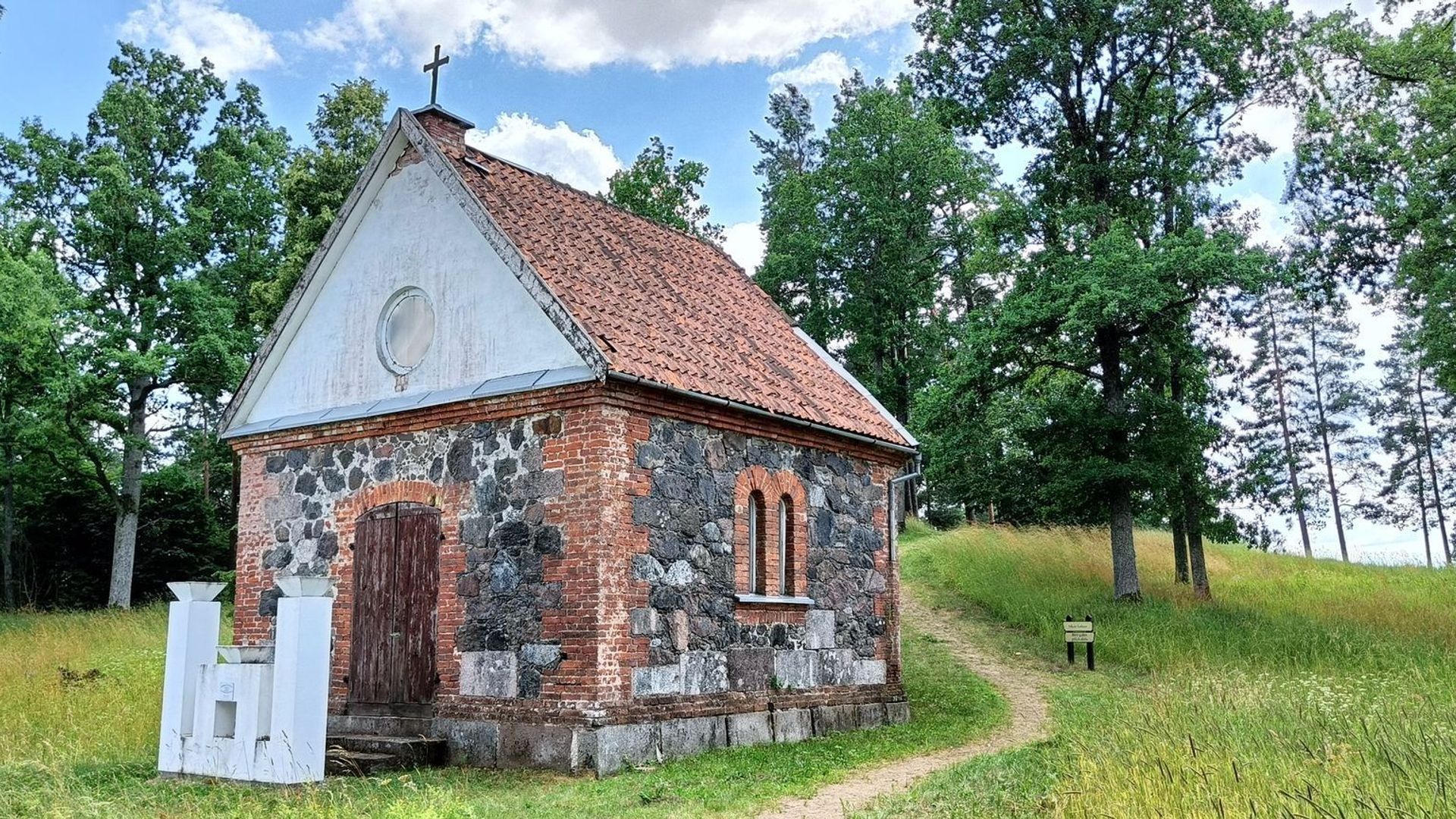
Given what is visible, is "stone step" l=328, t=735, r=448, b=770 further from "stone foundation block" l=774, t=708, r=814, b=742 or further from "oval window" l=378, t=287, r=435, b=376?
"oval window" l=378, t=287, r=435, b=376

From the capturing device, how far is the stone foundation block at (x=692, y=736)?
1128 centimetres

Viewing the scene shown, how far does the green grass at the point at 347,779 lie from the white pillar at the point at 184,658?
1.22 ft

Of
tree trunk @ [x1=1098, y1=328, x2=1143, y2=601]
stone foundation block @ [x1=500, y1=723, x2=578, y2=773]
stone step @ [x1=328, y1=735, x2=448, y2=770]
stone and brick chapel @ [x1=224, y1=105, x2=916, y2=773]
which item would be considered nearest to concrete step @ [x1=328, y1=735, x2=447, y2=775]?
stone step @ [x1=328, y1=735, x2=448, y2=770]

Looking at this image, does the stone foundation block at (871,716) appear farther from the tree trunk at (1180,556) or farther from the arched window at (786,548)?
the tree trunk at (1180,556)

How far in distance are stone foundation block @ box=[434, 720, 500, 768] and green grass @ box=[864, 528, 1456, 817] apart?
14.0 feet

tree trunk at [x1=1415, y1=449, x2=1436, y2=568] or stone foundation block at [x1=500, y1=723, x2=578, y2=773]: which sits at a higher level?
tree trunk at [x1=1415, y1=449, x2=1436, y2=568]

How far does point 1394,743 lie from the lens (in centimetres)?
667

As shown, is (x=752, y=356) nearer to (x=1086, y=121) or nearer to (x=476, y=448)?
(x=476, y=448)

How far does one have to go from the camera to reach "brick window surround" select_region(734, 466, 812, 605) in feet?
41.4

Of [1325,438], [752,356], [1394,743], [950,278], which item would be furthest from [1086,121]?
[1325,438]

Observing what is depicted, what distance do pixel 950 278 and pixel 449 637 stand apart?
1220 inches

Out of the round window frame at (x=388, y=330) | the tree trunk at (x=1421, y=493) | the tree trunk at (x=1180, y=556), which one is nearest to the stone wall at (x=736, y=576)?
the round window frame at (x=388, y=330)

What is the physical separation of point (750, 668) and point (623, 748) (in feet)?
7.29

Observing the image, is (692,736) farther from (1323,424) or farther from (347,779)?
(1323,424)
